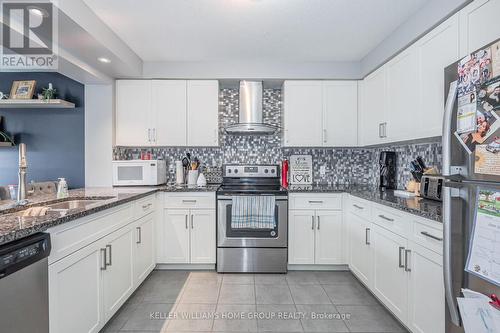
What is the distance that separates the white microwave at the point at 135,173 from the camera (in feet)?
Answer: 10.3

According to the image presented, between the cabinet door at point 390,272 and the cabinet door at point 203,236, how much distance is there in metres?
1.63

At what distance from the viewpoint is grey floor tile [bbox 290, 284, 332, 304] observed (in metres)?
2.38

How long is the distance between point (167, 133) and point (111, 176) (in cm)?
81

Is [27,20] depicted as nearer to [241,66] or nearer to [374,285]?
[241,66]

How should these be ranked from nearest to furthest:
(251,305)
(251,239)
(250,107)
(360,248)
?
(251,305) < (360,248) < (251,239) < (250,107)

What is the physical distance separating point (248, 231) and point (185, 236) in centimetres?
71

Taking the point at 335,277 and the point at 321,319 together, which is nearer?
the point at 321,319

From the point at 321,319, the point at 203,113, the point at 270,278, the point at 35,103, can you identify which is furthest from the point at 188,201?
the point at 35,103

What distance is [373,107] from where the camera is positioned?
2969 mm

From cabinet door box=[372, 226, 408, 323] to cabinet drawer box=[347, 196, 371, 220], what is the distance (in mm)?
190

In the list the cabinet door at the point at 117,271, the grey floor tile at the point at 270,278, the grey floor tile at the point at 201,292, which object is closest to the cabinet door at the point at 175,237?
the grey floor tile at the point at 201,292

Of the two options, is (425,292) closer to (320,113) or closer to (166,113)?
(320,113)

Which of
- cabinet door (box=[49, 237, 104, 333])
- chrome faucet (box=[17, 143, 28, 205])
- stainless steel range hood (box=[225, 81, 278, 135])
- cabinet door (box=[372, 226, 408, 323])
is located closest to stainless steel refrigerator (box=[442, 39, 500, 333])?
cabinet door (box=[372, 226, 408, 323])

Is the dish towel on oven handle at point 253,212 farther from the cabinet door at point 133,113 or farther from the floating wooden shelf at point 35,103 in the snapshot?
the floating wooden shelf at point 35,103
